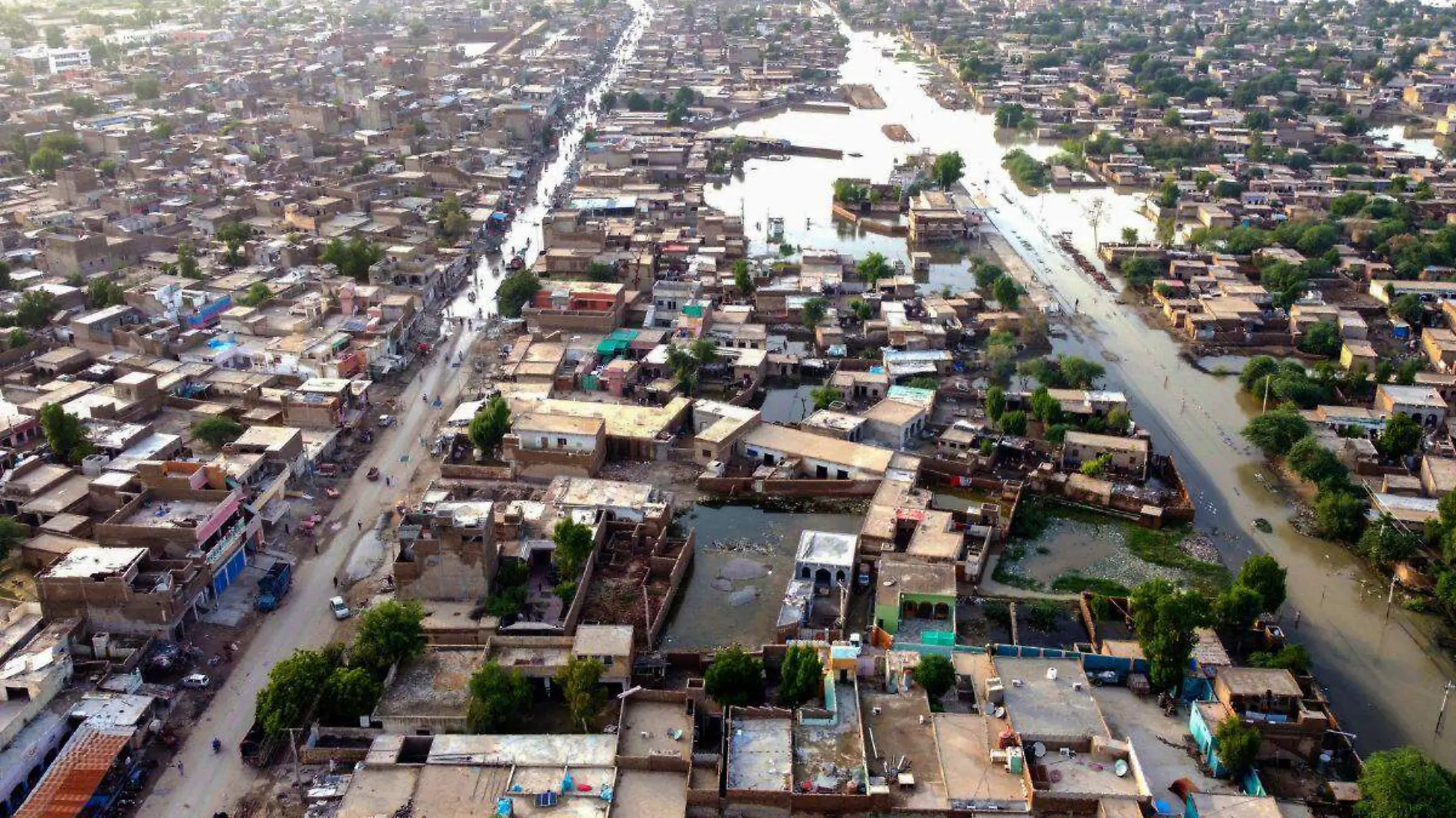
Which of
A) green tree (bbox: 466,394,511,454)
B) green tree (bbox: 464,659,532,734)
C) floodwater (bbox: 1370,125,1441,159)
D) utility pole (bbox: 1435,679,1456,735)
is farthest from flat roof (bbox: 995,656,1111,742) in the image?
floodwater (bbox: 1370,125,1441,159)

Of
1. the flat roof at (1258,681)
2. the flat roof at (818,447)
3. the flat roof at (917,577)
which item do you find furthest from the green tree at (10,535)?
the flat roof at (1258,681)

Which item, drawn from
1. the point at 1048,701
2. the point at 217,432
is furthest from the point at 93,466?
the point at 1048,701

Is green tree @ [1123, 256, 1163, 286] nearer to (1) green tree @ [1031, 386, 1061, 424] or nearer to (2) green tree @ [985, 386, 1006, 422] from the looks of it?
(1) green tree @ [1031, 386, 1061, 424]

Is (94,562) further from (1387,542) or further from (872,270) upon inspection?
(872,270)

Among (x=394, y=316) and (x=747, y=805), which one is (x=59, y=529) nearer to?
(x=394, y=316)

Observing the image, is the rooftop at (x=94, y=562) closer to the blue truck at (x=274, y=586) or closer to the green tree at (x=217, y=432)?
the blue truck at (x=274, y=586)

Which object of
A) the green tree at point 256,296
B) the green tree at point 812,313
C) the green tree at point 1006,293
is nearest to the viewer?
the green tree at point 256,296
